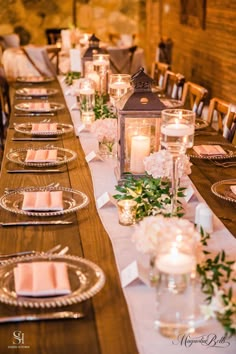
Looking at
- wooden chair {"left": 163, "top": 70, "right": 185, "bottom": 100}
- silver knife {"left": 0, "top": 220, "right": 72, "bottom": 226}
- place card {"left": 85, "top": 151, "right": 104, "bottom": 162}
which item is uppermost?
silver knife {"left": 0, "top": 220, "right": 72, "bottom": 226}

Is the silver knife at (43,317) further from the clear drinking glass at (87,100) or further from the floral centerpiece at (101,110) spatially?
the clear drinking glass at (87,100)

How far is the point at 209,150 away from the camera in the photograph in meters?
2.74

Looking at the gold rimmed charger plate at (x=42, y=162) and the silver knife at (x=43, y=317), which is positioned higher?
the silver knife at (x=43, y=317)

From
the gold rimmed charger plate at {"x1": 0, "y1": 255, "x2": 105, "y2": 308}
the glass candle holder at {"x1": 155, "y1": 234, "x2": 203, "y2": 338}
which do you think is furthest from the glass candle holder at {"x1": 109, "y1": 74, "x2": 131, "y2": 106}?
the glass candle holder at {"x1": 155, "y1": 234, "x2": 203, "y2": 338}

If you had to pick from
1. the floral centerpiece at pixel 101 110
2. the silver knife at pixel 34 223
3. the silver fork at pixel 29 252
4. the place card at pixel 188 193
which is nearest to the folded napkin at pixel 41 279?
the silver fork at pixel 29 252

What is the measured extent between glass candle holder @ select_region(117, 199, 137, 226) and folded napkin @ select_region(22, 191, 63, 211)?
0.20 meters

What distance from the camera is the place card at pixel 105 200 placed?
205 cm

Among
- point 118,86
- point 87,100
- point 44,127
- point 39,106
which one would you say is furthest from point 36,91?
point 118,86

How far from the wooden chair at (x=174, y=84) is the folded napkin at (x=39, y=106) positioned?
1019mm

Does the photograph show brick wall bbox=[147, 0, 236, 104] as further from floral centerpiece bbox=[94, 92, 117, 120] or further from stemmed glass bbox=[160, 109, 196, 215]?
stemmed glass bbox=[160, 109, 196, 215]

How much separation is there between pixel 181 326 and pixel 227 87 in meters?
4.24

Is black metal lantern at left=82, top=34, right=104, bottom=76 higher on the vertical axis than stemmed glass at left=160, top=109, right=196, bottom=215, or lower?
lower

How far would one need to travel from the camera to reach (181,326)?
132cm

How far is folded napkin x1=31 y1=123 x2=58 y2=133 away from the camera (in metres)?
3.08
